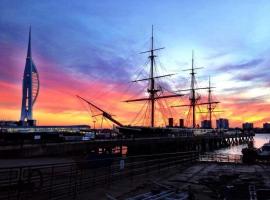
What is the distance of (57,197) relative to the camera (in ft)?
48.8

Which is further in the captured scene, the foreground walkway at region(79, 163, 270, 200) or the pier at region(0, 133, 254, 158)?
the pier at region(0, 133, 254, 158)

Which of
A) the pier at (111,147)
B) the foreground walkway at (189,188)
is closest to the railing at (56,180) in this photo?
the foreground walkway at (189,188)

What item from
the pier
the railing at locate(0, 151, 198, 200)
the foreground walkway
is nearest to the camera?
the railing at locate(0, 151, 198, 200)

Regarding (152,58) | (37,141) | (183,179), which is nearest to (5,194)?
(183,179)

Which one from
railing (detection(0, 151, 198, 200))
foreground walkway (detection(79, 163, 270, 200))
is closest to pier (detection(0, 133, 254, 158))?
railing (detection(0, 151, 198, 200))

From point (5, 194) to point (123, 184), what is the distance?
7.17 m

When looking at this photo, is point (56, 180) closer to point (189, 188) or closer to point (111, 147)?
point (189, 188)

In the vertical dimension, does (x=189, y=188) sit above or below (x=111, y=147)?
below

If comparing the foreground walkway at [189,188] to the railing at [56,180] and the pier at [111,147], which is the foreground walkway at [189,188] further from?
the pier at [111,147]

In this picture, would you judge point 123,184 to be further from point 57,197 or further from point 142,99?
point 142,99

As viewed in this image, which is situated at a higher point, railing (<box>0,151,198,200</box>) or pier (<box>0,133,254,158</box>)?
pier (<box>0,133,254,158</box>)

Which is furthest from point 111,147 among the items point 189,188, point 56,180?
point 189,188

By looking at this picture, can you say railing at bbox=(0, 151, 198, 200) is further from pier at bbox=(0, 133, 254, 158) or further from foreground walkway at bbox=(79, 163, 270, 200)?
pier at bbox=(0, 133, 254, 158)

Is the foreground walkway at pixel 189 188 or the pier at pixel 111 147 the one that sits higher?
the pier at pixel 111 147
